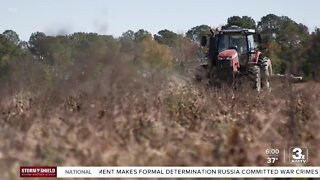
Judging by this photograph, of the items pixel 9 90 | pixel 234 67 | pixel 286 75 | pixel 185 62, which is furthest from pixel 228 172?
pixel 234 67

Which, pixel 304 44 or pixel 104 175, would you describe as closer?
pixel 104 175

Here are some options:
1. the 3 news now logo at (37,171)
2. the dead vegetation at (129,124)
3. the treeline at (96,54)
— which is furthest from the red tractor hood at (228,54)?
the 3 news now logo at (37,171)

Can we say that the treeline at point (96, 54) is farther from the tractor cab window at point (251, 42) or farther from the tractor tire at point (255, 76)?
the tractor cab window at point (251, 42)

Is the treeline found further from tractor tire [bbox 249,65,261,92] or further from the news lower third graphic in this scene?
tractor tire [bbox 249,65,261,92]

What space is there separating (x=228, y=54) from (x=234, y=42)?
0.90 m

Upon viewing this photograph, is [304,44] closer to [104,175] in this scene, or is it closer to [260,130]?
[260,130]

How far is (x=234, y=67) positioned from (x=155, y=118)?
7.42 m

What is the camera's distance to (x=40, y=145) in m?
4.34

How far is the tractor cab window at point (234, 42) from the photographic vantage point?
13250 millimetres

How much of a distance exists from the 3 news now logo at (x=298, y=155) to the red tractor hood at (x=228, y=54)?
827 cm

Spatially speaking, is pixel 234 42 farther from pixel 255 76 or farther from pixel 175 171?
pixel 175 171

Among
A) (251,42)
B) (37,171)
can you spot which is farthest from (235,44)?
(37,171)

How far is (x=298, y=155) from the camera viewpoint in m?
4.21

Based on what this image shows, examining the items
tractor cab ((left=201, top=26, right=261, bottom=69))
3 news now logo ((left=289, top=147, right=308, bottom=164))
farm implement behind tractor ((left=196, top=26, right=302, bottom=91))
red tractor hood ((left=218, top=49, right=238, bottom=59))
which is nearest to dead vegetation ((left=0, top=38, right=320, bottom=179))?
3 news now logo ((left=289, top=147, right=308, bottom=164))
